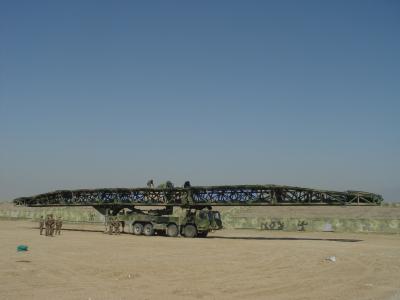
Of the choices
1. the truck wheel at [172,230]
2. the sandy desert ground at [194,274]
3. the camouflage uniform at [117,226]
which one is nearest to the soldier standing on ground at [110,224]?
the camouflage uniform at [117,226]

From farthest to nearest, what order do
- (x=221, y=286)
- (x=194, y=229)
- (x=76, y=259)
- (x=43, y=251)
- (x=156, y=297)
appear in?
(x=194, y=229) → (x=43, y=251) → (x=76, y=259) → (x=221, y=286) → (x=156, y=297)

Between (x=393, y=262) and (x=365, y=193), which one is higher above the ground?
(x=365, y=193)

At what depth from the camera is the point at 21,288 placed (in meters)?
11.0

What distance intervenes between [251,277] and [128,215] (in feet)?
72.2

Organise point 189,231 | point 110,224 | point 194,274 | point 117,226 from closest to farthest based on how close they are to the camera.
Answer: point 194,274 < point 189,231 < point 117,226 < point 110,224

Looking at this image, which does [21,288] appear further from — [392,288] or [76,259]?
[392,288]

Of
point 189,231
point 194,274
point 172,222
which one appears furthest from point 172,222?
point 194,274

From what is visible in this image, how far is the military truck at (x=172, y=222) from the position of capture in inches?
1213

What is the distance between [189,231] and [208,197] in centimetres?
253

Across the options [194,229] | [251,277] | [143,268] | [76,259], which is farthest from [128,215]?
[251,277]

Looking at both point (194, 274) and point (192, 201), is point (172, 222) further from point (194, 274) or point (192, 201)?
Result: point (194, 274)

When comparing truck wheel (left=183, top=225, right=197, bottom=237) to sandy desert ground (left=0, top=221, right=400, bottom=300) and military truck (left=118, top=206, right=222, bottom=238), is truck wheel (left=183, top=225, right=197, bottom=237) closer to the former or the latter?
military truck (left=118, top=206, right=222, bottom=238)

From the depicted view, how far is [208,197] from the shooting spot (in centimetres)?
3173

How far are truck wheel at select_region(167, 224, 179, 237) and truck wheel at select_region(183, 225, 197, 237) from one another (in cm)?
59
